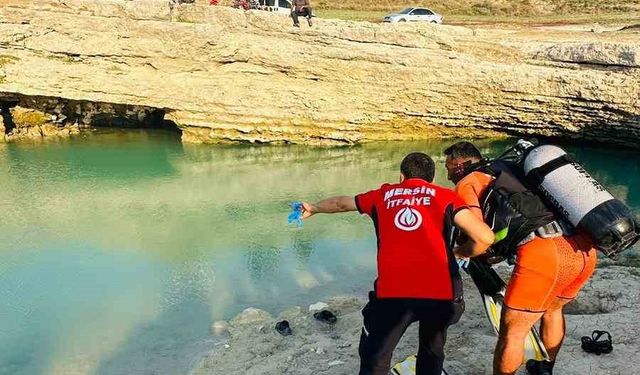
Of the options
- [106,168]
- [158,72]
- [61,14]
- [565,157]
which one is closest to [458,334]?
[565,157]

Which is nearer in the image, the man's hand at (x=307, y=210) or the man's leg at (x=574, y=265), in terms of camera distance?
the man's leg at (x=574, y=265)

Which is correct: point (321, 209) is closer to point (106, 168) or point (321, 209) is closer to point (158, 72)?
point (106, 168)

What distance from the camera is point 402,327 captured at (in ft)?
12.5

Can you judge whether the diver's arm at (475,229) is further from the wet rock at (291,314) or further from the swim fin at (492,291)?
the wet rock at (291,314)

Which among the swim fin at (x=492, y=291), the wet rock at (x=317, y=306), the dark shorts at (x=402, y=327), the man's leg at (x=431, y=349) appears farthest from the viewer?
the wet rock at (x=317, y=306)

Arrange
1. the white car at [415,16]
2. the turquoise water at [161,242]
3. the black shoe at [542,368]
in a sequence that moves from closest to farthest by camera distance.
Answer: the black shoe at [542,368], the turquoise water at [161,242], the white car at [415,16]

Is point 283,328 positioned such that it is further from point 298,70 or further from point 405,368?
point 298,70

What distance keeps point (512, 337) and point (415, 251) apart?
3.91 feet

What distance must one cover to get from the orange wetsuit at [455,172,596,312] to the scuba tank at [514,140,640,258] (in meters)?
0.17

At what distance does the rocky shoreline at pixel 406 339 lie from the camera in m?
5.07

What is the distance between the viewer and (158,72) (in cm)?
1602

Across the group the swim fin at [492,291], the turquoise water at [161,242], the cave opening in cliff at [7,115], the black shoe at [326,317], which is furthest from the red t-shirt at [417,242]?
the cave opening in cliff at [7,115]

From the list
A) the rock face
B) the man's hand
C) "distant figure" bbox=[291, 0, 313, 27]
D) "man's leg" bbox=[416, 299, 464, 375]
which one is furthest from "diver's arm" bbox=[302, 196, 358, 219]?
"distant figure" bbox=[291, 0, 313, 27]

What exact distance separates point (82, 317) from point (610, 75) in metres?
13.6
